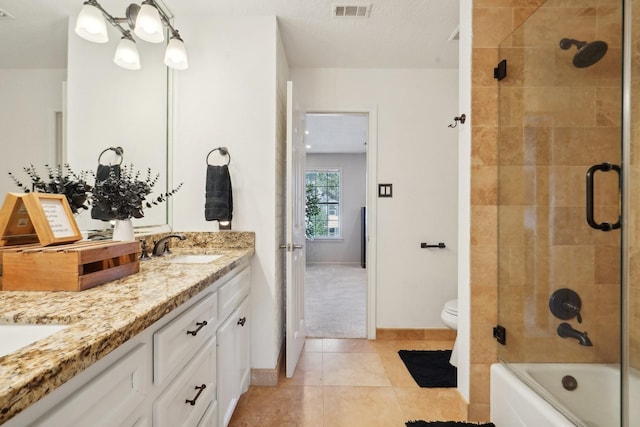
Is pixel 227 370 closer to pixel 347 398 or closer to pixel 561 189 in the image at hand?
pixel 347 398

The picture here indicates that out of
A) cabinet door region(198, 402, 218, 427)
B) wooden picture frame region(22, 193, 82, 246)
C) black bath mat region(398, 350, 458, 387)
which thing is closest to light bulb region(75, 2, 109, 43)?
wooden picture frame region(22, 193, 82, 246)

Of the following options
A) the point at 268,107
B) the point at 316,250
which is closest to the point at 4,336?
the point at 268,107

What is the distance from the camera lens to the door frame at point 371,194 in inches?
112

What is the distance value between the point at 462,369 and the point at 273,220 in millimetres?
1458

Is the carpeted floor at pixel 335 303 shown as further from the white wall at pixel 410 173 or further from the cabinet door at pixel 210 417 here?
the cabinet door at pixel 210 417

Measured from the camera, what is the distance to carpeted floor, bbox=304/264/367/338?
307 cm

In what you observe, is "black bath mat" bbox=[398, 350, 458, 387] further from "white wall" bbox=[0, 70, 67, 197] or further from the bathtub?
"white wall" bbox=[0, 70, 67, 197]

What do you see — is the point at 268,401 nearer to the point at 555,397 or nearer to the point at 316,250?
the point at 555,397

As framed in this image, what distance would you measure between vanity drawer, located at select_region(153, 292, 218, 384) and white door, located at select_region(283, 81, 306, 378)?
2.65 ft

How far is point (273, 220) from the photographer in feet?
6.93

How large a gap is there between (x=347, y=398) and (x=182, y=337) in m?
1.33

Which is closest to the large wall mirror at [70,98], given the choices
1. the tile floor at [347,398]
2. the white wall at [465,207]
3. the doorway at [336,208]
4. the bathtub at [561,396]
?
the tile floor at [347,398]

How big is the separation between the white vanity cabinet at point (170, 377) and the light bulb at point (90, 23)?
4.23 ft

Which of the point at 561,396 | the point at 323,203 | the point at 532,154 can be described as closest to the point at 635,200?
the point at 532,154
